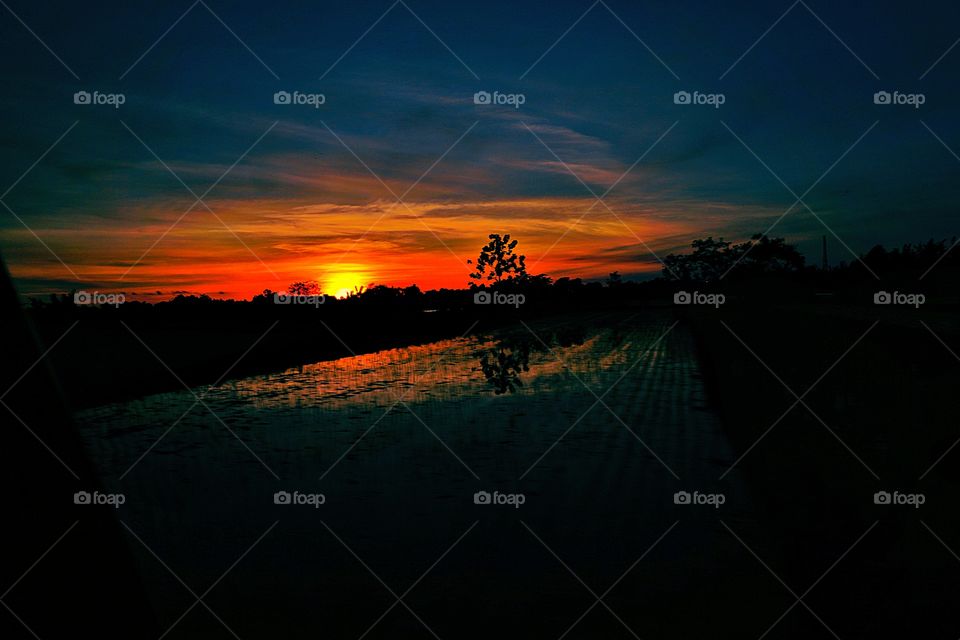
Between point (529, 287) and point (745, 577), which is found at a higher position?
point (529, 287)

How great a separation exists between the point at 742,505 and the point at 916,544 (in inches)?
58.7

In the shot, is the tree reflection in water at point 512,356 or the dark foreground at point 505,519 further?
the tree reflection in water at point 512,356

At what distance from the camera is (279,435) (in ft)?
33.0

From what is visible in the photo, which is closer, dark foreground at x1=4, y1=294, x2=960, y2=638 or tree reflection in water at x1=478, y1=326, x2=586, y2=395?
dark foreground at x1=4, y1=294, x2=960, y2=638

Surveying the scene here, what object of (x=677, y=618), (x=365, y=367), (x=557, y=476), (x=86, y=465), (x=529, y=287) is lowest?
(x=677, y=618)

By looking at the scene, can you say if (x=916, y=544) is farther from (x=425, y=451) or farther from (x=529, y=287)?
(x=529, y=287)

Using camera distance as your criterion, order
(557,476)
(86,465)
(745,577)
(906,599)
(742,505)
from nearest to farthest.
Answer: (86,465) < (906,599) < (745,577) < (742,505) < (557,476)

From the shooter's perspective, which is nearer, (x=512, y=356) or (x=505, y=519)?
(x=505, y=519)

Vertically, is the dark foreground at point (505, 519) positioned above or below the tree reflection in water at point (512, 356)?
below

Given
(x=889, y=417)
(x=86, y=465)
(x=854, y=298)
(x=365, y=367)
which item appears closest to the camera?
(x=86, y=465)

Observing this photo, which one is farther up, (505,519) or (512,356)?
(512,356)

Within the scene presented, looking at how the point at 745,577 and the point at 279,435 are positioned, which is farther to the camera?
the point at 279,435

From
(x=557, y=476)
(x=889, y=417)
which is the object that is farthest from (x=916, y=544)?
(x=889, y=417)

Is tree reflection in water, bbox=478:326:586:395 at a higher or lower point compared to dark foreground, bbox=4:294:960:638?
higher
